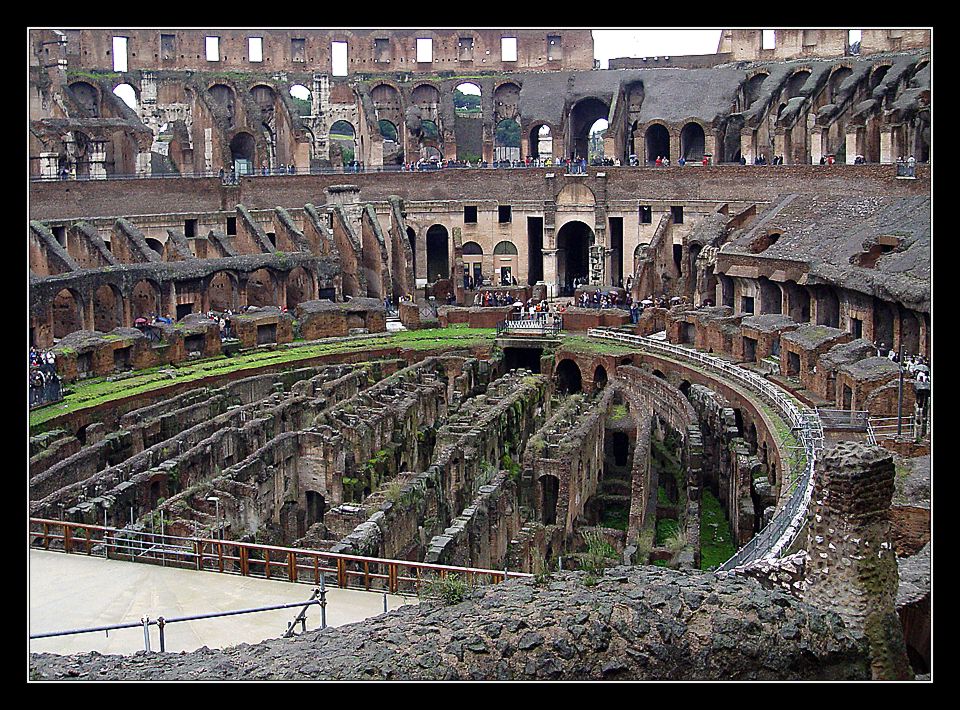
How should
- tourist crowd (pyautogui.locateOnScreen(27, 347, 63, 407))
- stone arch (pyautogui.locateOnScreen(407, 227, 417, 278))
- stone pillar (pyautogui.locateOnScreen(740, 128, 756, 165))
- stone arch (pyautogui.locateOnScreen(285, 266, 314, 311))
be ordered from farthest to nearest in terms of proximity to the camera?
stone pillar (pyautogui.locateOnScreen(740, 128, 756, 165))
stone arch (pyautogui.locateOnScreen(407, 227, 417, 278))
stone arch (pyautogui.locateOnScreen(285, 266, 314, 311))
tourist crowd (pyautogui.locateOnScreen(27, 347, 63, 407))

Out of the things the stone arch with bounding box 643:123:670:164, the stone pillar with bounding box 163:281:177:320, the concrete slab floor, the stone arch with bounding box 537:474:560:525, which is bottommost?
the stone arch with bounding box 537:474:560:525

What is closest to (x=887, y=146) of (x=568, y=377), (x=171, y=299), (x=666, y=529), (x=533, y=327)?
(x=533, y=327)

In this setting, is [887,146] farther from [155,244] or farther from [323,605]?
[323,605]

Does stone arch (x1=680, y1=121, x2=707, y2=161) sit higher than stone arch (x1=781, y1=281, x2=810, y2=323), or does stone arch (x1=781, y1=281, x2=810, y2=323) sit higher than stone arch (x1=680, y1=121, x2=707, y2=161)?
stone arch (x1=680, y1=121, x2=707, y2=161)

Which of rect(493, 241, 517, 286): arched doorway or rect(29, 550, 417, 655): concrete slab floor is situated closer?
rect(29, 550, 417, 655): concrete slab floor

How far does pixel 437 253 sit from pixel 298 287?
33.0ft

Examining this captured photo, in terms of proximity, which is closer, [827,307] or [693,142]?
[827,307]

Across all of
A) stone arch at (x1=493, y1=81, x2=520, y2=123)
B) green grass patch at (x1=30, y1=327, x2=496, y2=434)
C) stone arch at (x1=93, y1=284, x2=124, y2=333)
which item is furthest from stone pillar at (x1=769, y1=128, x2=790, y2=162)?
stone arch at (x1=93, y1=284, x2=124, y2=333)

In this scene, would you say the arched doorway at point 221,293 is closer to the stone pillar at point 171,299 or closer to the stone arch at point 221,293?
the stone arch at point 221,293

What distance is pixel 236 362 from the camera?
40.7 m

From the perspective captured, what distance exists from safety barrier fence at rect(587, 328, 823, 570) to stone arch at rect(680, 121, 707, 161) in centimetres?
1605

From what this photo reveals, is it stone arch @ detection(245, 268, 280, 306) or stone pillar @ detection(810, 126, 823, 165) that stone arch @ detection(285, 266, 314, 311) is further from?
stone pillar @ detection(810, 126, 823, 165)

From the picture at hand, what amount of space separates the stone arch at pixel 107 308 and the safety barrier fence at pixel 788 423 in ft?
53.9

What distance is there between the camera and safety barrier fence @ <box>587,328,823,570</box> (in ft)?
63.0
